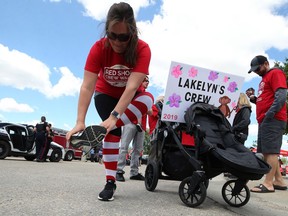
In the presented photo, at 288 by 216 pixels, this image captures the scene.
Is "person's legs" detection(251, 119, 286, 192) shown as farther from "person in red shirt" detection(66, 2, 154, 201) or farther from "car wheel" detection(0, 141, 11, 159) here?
"car wheel" detection(0, 141, 11, 159)

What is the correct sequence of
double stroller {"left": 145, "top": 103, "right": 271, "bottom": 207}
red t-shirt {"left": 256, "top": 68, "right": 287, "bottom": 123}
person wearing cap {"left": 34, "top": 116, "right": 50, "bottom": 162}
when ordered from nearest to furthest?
double stroller {"left": 145, "top": 103, "right": 271, "bottom": 207} < red t-shirt {"left": 256, "top": 68, "right": 287, "bottom": 123} < person wearing cap {"left": 34, "top": 116, "right": 50, "bottom": 162}

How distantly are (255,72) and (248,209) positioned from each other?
2321 millimetres

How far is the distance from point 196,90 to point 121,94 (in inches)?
41.4

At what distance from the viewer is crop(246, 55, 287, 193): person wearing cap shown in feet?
14.3

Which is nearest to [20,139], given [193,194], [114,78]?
[114,78]

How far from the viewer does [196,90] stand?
12.7ft

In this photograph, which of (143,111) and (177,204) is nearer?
(177,204)

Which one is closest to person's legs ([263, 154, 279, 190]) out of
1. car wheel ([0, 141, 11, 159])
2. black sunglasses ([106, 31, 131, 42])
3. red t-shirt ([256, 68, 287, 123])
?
red t-shirt ([256, 68, 287, 123])

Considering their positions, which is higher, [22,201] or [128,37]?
[128,37]

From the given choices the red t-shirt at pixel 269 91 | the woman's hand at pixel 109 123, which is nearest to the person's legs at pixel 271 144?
the red t-shirt at pixel 269 91

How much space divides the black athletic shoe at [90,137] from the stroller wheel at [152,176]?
1.60 meters

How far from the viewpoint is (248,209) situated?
10.2 feet

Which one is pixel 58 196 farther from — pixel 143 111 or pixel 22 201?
pixel 143 111

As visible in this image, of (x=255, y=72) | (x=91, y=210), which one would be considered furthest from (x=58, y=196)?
(x=255, y=72)
